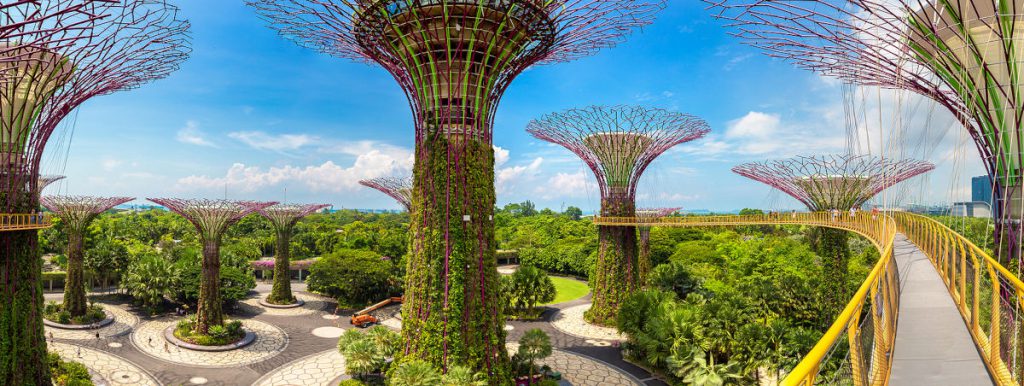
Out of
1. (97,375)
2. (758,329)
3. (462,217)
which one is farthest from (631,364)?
(97,375)

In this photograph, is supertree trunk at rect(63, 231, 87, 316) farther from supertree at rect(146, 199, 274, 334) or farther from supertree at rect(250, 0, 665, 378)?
supertree at rect(250, 0, 665, 378)

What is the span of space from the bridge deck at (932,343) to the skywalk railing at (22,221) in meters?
21.7

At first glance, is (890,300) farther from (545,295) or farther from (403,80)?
(545,295)

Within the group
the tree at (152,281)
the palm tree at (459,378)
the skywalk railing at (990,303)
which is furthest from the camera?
the tree at (152,281)

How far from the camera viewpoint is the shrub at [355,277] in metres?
32.9

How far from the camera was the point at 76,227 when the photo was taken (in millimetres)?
29891

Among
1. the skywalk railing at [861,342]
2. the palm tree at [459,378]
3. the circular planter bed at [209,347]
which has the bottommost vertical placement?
the circular planter bed at [209,347]

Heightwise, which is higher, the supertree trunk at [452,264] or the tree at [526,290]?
the supertree trunk at [452,264]

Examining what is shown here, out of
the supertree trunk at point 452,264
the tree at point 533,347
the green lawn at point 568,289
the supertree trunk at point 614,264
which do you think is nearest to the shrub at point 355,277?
the green lawn at point 568,289

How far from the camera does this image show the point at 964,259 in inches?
267

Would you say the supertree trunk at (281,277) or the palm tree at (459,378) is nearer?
the palm tree at (459,378)

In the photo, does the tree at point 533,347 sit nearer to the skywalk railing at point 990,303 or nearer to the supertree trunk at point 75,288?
the skywalk railing at point 990,303

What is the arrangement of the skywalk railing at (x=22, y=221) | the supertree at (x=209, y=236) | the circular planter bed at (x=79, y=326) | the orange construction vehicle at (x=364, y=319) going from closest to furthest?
the skywalk railing at (x=22, y=221), the supertree at (x=209, y=236), the circular planter bed at (x=79, y=326), the orange construction vehicle at (x=364, y=319)

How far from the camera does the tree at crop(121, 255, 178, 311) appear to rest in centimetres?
2956
